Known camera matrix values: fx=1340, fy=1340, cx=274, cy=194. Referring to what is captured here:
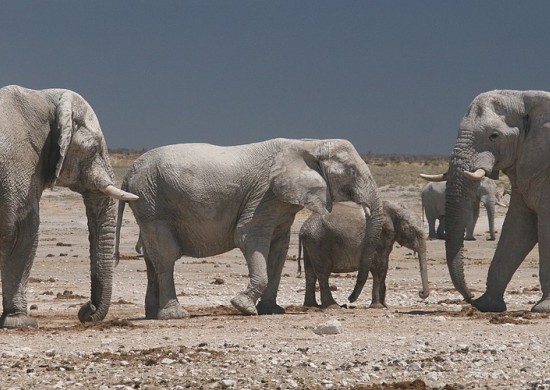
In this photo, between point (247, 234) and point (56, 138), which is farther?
point (247, 234)

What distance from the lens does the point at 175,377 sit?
10594 mm

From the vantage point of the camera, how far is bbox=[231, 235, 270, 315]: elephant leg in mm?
15875

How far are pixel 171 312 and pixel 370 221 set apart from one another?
2.87m

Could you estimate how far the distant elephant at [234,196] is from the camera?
52.7ft

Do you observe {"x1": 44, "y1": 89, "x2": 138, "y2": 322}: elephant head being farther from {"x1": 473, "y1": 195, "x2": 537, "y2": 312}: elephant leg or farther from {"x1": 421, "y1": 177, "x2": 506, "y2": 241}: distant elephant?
{"x1": 421, "y1": 177, "x2": 506, "y2": 241}: distant elephant

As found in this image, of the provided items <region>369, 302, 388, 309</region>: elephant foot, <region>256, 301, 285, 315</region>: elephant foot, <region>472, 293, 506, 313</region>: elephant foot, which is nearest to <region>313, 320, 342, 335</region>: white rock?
<region>256, 301, 285, 315</region>: elephant foot

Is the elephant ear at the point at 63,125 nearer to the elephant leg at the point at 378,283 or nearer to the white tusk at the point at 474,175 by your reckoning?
the white tusk at the point at 474,175

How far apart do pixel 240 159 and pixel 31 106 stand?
10.8ft

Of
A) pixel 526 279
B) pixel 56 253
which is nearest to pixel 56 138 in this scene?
pixel 526 279

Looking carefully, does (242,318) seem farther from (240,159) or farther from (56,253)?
(56,253)

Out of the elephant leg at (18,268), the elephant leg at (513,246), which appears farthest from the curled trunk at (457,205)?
the elephant leg at (18,268)

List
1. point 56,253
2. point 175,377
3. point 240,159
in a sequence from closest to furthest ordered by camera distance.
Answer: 1. point 175,377
2. point 240,159
3. point 56,253

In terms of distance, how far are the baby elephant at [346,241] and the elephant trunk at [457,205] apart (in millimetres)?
2667

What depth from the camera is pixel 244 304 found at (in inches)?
624
